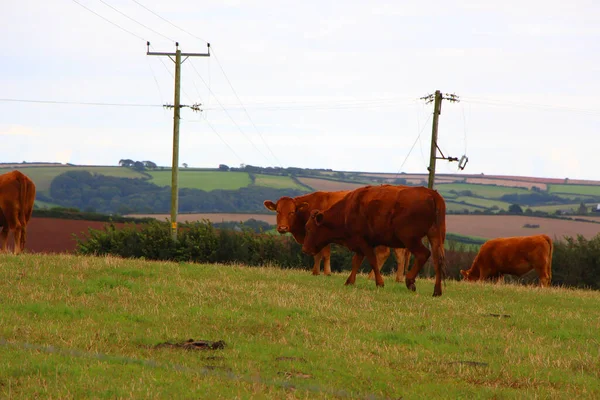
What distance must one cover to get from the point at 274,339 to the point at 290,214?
10.5 m

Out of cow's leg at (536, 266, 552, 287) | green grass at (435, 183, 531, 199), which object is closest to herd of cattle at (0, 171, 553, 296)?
cow's leg at (536, 266, 552, 287)

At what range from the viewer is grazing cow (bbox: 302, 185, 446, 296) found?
57.0ft

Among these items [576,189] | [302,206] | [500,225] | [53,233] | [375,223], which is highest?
[302,206]

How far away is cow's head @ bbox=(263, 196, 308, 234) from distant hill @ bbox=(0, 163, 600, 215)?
218 feet

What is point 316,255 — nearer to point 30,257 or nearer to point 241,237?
point 30,257

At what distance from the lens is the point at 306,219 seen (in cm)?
2247

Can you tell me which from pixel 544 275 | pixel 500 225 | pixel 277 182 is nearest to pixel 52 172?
pixel 277 182

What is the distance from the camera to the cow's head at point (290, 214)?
21906mm

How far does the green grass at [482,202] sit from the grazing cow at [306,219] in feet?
281

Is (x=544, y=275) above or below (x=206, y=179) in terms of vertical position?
below

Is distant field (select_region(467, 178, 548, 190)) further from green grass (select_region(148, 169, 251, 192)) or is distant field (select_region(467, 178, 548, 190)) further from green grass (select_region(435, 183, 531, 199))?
green grass (select_region(148, 169, 251, 192))

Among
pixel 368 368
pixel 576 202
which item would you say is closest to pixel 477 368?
pixel 368 368

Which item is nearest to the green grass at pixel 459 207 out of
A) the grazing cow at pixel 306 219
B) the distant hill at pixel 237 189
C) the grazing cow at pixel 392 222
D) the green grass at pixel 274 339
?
the distant hill at pixel 237 189

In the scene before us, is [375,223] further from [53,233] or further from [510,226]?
[510,226]
